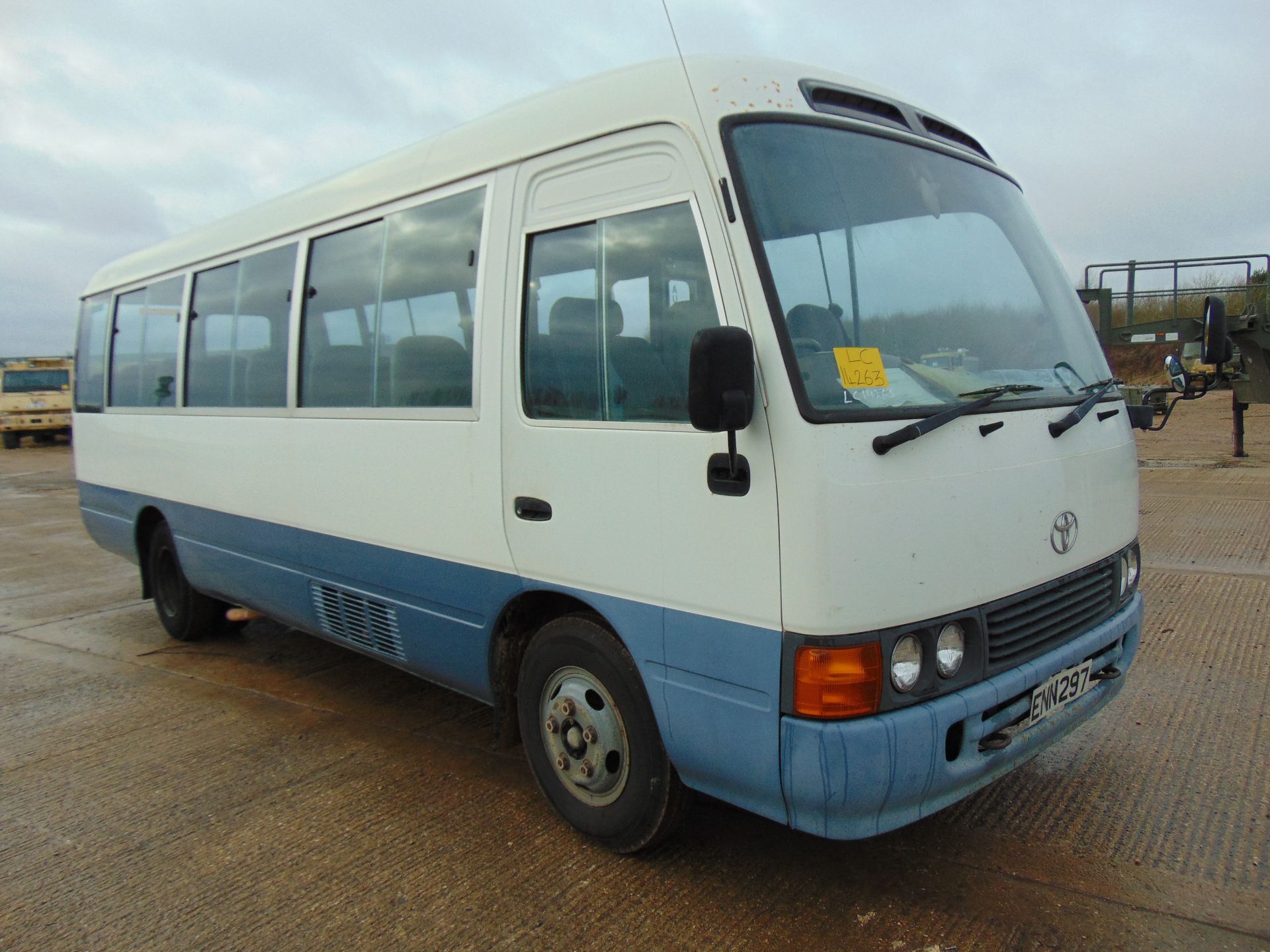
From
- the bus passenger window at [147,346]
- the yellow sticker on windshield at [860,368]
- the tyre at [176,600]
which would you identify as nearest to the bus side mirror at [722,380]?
the yellow sticker on windshield at [860,368]

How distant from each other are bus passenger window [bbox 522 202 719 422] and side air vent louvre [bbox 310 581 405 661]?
1.44 m

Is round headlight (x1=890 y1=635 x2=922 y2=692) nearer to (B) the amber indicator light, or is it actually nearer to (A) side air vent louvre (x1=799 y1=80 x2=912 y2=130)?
(B) the amber indicator light

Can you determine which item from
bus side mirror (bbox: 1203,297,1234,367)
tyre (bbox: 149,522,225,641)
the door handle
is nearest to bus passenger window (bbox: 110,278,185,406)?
tyre (bbox: 149,522,225,641)

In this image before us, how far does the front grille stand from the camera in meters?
2.85

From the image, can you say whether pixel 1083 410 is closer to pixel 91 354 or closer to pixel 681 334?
pixel 681 334

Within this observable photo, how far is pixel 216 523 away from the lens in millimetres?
5547

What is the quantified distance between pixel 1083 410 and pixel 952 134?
3.87 ft

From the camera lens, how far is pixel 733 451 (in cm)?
260

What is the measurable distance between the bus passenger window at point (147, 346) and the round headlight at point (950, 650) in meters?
4.99

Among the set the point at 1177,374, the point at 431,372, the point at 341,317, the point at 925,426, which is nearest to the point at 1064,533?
the point at 925,426

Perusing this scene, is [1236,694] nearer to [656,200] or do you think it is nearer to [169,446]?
[656,200]

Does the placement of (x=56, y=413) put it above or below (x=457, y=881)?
above

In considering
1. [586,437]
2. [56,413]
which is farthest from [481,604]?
[56,413]

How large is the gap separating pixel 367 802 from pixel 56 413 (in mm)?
28894
